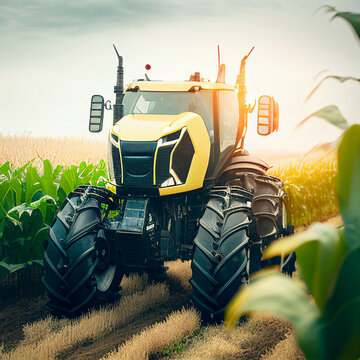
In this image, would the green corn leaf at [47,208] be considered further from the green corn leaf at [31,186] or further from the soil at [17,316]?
the soil at [17,316]

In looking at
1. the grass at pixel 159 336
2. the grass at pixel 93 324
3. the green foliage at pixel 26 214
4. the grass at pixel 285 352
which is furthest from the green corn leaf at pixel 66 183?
the grass at pixel 285 352

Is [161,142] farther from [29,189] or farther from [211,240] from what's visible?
[29,189]

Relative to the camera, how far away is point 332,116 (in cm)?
98

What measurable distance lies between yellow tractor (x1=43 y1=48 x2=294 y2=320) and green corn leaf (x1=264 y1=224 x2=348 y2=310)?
9.34ft

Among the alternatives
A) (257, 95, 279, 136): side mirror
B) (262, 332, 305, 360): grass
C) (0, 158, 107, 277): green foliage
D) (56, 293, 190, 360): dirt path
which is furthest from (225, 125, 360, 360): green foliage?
(0, 158, 107, 277): green foliage

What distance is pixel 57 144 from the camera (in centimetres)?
1320

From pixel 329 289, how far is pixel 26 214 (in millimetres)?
4651

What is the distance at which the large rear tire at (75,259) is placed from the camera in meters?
3.97

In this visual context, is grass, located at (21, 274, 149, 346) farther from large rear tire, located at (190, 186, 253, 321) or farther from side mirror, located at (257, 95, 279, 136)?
side mirror, located at (257, 95, 279, 136)

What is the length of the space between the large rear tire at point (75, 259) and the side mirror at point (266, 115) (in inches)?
81.1

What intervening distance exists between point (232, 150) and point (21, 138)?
1000cm

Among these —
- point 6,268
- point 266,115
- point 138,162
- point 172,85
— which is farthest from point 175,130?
point 6,268

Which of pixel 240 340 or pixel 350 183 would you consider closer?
pixel 350 183

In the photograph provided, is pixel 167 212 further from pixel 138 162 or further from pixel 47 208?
pixel 47 208
